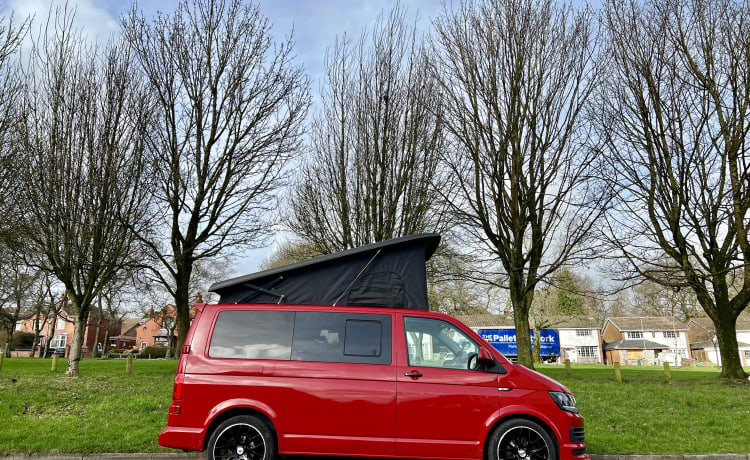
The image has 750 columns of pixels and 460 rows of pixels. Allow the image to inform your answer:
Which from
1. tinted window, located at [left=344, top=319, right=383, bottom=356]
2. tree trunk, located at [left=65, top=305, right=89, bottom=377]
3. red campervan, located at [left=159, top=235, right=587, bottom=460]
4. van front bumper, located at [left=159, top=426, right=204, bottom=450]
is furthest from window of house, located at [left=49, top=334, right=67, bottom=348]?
tinted window, located at [left=344, top=319, right=383, bottom=356]

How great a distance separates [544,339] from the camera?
49.8 metres

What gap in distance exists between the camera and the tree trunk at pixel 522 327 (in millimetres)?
16062

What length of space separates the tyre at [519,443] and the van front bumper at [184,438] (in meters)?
3.33

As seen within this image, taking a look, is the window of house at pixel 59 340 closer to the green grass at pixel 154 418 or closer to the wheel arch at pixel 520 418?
the green grass at pixel 154 418

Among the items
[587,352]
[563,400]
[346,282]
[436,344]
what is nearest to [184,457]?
[346,282]

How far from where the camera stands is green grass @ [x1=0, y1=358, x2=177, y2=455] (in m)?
7.12

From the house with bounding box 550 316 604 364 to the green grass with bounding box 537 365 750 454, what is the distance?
199ft

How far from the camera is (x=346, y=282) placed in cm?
647

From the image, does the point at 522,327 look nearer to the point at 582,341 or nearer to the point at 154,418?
the point at 154,418

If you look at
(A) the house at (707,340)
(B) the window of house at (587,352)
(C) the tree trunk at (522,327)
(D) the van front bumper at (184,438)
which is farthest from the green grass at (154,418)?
(A) the house at (707,340)

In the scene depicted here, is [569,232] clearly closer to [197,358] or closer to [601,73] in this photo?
[601,73]

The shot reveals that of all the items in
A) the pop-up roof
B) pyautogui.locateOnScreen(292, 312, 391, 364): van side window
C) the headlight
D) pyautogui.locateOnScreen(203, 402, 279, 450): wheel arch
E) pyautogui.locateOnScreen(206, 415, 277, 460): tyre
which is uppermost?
the pop-up roof

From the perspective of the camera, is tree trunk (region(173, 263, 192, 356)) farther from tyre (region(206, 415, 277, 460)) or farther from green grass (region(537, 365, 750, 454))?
green grass (region(537, 365, 750, 454))

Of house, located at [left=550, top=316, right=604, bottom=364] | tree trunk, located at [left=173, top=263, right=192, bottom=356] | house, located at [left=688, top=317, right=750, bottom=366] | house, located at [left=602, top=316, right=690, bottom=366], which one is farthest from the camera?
house, located at [left=550, top=316, right=604, bottom=364]
